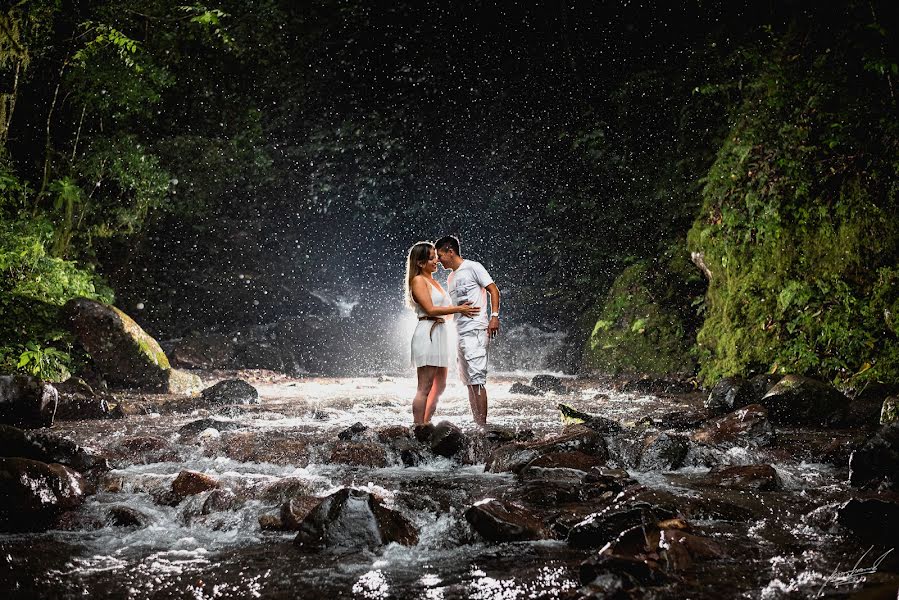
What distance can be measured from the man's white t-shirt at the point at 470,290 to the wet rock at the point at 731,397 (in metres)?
3.64

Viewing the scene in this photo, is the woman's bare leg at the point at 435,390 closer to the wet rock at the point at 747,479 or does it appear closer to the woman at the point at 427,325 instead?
the woman at the point at 427,325

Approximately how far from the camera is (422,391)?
22.0 feet

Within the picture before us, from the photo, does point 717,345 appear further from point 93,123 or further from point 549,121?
point 93,123

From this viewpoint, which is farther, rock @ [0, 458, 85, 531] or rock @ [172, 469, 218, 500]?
rock @ [172, 469, 218, 500]

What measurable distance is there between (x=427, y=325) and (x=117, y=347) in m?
7.12

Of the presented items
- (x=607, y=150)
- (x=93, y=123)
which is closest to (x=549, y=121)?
(x=607, y=150)

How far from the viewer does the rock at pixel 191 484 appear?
4.32 meters

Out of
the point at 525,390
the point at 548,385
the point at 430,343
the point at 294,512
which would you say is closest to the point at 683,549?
the point at 294,512

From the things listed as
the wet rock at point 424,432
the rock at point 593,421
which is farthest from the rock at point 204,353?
the wet rock at point 424,432

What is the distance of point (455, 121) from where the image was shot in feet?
67.2

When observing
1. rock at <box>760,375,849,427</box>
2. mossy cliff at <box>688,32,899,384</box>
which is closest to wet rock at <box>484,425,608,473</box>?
rock at <box>760,375,849,427</box>

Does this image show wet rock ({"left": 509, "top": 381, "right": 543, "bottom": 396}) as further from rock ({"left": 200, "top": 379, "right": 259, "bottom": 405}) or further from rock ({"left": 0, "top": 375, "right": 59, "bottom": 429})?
rock ({"left": 0, "top": 375, "right": 59, "bottom": 429})

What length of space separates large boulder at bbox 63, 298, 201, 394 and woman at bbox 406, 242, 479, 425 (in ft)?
21.7

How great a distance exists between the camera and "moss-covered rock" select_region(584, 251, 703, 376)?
1244cm
